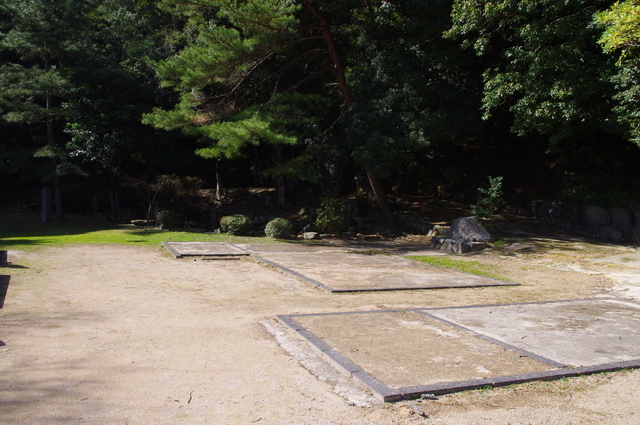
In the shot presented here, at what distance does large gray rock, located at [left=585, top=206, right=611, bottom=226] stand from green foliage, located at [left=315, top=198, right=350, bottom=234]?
6521mm

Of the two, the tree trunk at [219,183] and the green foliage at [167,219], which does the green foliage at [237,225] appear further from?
the tree trunk at [219,183]

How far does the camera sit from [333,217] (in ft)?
45.4

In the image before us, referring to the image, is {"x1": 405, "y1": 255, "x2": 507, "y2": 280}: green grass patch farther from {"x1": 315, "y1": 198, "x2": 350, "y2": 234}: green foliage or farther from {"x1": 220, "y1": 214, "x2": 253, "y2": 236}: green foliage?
{"x1": 220, "y1": 214, "x2": 253, "y2": 236}: green foliage

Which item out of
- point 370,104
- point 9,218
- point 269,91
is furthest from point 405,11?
point 9,218

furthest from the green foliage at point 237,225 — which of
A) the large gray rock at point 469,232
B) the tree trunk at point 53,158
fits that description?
the tree trunk at point 53,158

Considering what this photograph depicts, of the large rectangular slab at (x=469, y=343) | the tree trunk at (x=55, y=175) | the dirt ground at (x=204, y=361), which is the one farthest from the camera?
the tree trunk at (x=55, y=175)

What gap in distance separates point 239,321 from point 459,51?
35.8ft

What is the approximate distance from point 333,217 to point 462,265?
516cm

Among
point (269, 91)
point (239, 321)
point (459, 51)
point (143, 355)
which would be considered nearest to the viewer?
point (143, 355)

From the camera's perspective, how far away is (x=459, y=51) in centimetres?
1311

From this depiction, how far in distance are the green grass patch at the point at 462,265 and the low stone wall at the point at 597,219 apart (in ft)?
17.0

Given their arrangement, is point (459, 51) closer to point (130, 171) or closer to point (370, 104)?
point (370, 104)

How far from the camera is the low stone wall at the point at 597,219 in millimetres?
12297

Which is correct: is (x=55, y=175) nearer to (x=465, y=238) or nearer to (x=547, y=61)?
(x=465, y=238)
